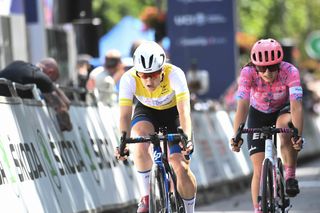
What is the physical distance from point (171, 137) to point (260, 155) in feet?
4.72

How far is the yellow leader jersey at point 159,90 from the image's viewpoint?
35.6ft

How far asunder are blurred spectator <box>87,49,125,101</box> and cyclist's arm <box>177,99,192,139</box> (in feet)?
21.1

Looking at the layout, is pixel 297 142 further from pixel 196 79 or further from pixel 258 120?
pixel 196 79

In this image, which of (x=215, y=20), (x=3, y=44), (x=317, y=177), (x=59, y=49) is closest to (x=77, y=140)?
(x=3, y=44)

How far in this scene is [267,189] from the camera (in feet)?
35.0

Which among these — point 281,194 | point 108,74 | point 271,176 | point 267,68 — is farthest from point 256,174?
point 108,74

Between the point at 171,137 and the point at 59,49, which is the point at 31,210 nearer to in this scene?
the point at 171,137

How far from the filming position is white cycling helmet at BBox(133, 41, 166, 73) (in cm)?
1047

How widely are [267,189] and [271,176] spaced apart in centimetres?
16

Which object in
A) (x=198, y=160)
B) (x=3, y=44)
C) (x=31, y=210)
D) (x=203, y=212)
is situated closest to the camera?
(x=31, y=210)

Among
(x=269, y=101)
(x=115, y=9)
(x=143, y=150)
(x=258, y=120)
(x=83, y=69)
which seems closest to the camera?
(x=143, y=150)

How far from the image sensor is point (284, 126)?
11.4 meters

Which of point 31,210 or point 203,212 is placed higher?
point 31,210

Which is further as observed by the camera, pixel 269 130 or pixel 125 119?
pixel 269 130
